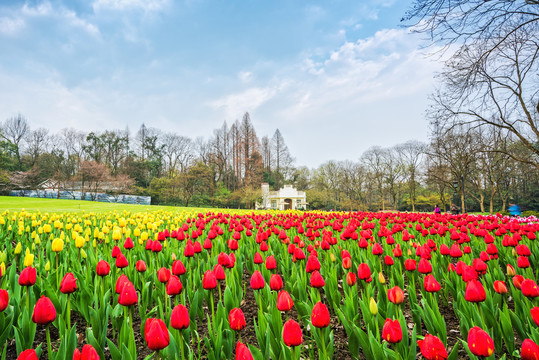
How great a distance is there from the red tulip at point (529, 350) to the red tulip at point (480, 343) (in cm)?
11

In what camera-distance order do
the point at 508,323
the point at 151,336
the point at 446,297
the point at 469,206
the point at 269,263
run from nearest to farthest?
the point at 151,336 → the point at 508,323 → the point at 269,263 → the point at 446,297 → the point at 469,206

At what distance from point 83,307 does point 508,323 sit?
317cm

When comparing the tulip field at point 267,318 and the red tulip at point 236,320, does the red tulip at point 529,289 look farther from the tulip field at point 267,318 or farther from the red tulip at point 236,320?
the red tulip at point 236,320

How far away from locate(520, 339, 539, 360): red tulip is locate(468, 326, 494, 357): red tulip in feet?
0.36

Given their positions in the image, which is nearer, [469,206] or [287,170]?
[469,206]

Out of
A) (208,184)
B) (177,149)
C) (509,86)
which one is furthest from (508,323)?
(177,149)

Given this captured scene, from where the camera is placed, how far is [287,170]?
2221 inches

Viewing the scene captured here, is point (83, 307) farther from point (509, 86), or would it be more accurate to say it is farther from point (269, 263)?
point (509, 86)

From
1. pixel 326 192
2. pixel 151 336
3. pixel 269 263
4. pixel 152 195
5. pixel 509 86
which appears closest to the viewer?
pixel 151 336

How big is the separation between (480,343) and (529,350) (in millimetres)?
174

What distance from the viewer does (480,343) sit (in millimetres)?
1293

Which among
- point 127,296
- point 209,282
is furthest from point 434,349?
point 127,296

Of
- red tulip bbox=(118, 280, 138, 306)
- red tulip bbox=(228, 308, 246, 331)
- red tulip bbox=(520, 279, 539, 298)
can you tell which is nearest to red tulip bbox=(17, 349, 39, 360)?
red tulip bbox=(118, 280, 138, 306)

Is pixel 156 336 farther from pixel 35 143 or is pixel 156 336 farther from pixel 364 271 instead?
pixel 35 143
